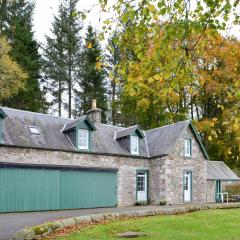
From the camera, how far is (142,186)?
2828 cm

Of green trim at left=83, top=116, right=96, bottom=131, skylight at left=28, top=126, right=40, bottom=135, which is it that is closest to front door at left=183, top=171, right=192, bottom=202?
green trim at left=83, top=116, right=96, bottom=131

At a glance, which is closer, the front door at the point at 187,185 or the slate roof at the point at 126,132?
the slate roof at the point at 126,132

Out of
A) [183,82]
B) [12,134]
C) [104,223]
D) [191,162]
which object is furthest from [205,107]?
[183,82]

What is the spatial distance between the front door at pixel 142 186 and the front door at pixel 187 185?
290 centimetres

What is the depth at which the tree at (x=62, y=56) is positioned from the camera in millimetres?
42250

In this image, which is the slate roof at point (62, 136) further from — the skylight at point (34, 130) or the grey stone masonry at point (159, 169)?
the grey stone masonry at point (159, 169)

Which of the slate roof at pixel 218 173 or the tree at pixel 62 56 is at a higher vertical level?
the tree at pixel 62 56

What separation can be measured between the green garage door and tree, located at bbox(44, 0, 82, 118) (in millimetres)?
17581

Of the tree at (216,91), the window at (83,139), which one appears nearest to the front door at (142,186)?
the window at (83,139)

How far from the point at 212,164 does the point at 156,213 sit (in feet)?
55.7

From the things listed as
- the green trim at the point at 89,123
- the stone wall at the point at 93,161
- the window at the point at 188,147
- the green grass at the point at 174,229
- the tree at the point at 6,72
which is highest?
the tree at the point at 6,72

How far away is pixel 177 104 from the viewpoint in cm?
3997

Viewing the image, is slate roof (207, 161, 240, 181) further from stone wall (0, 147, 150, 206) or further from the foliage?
stone wall (0, 147, 150, 206)

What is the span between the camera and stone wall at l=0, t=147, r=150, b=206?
22203mm
